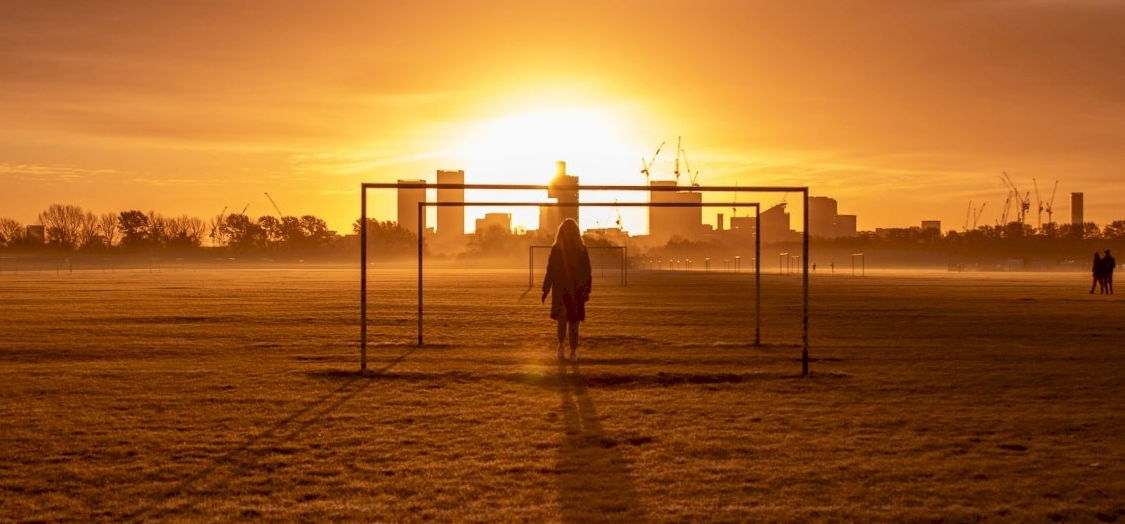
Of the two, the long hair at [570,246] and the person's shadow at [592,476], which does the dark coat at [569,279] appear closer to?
the long hair at [570,246]

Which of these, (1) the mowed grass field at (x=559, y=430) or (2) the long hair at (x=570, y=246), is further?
(2) the long hair at (x=570, y=246)

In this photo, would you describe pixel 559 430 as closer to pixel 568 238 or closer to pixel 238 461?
pixel 238 461

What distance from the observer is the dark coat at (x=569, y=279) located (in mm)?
14633

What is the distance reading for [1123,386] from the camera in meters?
13.0

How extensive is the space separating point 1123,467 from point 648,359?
892cm

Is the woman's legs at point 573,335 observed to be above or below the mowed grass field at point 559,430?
above

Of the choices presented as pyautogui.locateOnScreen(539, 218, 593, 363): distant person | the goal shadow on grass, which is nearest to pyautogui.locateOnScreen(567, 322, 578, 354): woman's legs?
pyautogui.locateOnScreen(539, 218, 593, 363): distant person

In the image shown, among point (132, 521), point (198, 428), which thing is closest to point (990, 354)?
point (198, 428)

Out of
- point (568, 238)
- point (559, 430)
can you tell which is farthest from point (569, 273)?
point (559, 430)

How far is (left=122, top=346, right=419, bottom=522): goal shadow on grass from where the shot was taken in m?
6.77

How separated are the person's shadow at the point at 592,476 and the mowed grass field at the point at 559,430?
3 cm

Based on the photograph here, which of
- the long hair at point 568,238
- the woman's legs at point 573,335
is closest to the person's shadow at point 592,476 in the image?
the long hair at point 568,238

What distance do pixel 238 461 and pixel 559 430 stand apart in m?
3.04

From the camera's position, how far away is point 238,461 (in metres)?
8.23
